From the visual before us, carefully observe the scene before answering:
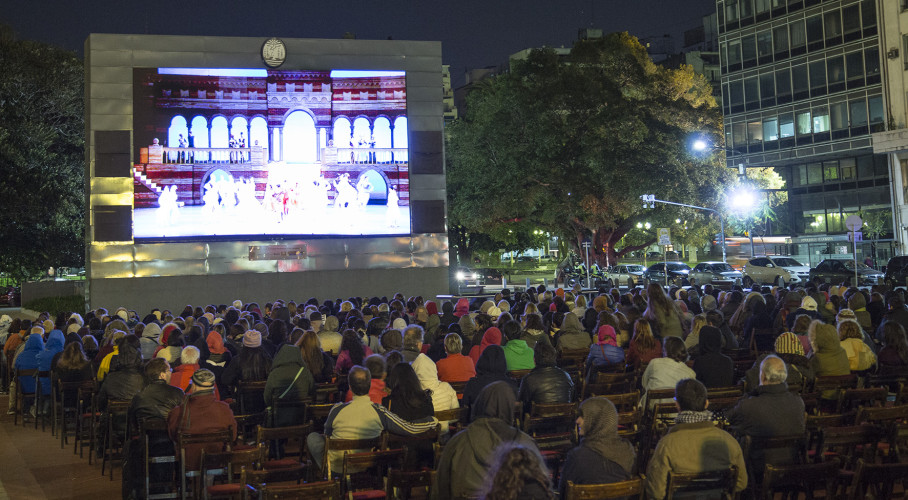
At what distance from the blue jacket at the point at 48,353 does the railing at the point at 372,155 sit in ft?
45.3

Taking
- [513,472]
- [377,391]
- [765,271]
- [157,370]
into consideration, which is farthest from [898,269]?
[513,472]

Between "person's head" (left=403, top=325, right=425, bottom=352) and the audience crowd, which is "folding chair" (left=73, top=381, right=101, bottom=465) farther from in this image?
"person's head" (left=403, top=325, right=425, bottom=352)

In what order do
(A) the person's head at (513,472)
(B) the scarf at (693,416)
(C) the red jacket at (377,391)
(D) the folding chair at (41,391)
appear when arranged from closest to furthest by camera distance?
1. (A) the person's head at (513,472)
2. (B) the scarf at (693,416)
3. (C) the red jacket at (377,391)
4. (D) the folding chair at (41,391)

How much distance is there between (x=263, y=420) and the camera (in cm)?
966

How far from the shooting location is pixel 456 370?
32.5ft

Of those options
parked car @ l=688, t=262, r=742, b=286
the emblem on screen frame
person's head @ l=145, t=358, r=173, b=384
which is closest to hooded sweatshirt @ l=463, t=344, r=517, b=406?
person's head @ l=145, t=358, r=173, b=384

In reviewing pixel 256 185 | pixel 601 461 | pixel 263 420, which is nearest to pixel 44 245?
pixel 256 185

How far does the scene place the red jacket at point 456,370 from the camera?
9891 mm

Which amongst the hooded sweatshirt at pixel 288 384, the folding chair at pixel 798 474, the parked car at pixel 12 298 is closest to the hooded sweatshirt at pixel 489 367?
the hooded sweatshirt at pixel 288 384

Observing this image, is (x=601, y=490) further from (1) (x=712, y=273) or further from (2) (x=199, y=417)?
(1) (x=712, y=273)

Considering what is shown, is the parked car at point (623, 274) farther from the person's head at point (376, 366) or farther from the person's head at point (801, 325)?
the person's head at point (376, 366)

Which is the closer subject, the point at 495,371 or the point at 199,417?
the point at 199,417

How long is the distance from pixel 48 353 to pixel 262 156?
13.5 m

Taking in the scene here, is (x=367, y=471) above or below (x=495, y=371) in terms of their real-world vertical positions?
below
